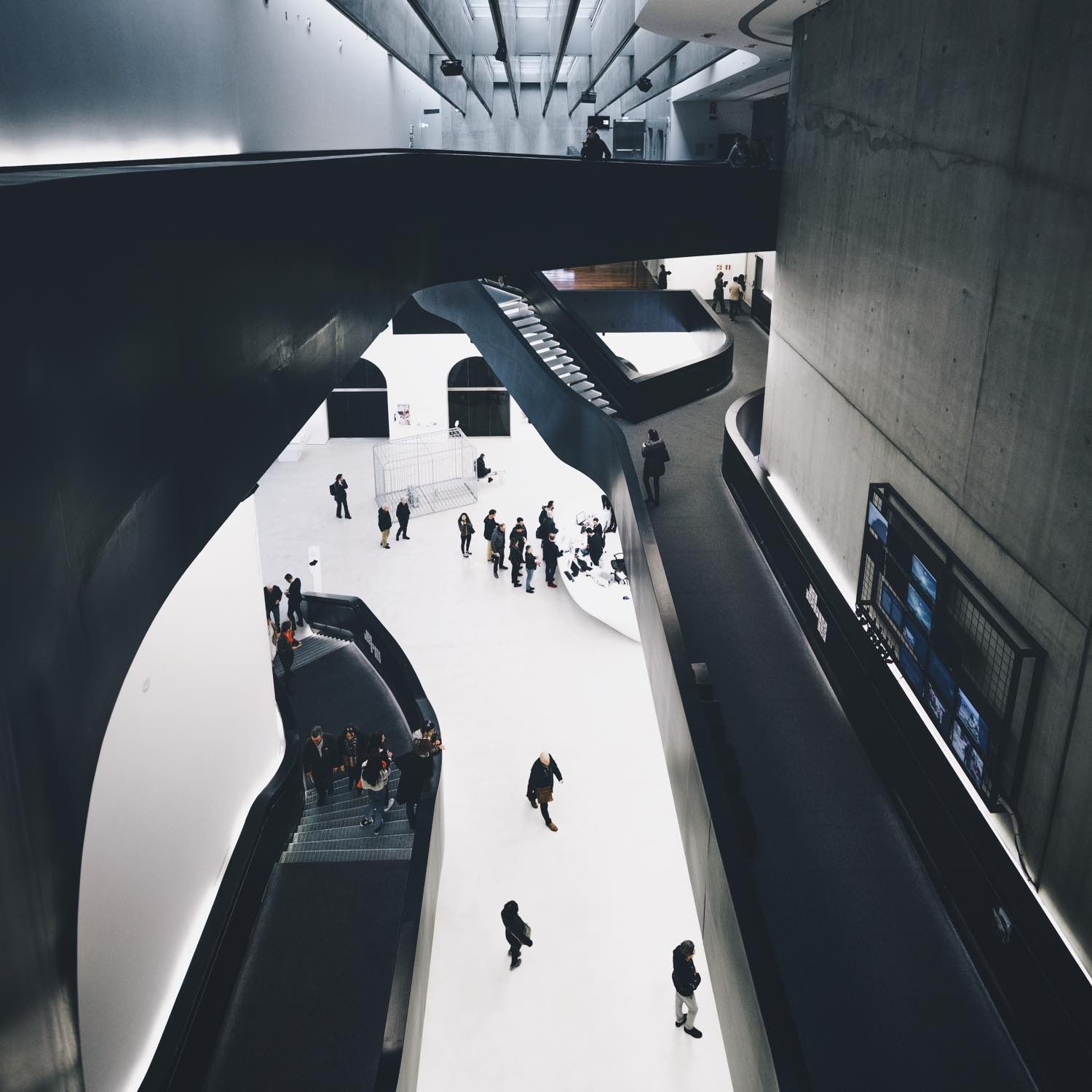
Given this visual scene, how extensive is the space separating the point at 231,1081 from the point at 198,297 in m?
8.31

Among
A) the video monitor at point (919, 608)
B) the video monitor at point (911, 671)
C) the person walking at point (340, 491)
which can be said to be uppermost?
the video monitor at point (919, 608)

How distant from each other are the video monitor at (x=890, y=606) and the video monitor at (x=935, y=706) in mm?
758

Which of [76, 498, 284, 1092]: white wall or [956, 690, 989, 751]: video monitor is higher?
[956, 690, 989, 751]: video monitor

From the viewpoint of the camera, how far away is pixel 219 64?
34.2 ft

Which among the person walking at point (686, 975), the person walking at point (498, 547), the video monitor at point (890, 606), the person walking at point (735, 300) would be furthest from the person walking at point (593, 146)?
the person walking at point (686, 975)

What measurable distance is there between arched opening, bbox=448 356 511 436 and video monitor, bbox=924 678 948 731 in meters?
26.8

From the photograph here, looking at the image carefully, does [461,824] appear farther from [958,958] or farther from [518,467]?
[518,467]

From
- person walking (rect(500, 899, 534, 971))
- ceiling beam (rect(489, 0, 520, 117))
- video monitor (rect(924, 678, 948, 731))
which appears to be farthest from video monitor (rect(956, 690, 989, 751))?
ceiling beam (rect(489, 0, 520, 117))

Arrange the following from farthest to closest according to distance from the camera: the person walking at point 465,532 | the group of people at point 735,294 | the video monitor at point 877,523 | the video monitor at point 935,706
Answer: the group of people at point 735,294
the person walking at point 465,532
the video monitor at point 877,523
the video monitor at point 935,706

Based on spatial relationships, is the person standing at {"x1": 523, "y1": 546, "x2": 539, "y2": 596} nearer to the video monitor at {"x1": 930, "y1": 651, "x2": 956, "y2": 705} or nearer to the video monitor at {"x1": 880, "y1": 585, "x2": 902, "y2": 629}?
the video monitor at {"x1": 880, "y1": 585, "x2": 902, "y2": 629}

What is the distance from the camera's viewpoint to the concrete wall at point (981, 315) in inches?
218

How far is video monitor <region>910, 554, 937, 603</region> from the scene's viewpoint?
7.58 meters

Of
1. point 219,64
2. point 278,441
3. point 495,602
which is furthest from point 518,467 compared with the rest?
point 278,441

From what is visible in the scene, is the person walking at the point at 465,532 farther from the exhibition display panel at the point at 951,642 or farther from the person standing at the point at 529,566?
the exhibition display panel at the point at 951,642
